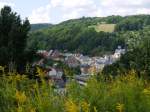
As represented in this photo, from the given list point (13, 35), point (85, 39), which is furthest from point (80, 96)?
point (85, 39)

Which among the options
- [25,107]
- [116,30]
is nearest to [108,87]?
[25,107]

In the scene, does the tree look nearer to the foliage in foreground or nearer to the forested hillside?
the foliage in foreground

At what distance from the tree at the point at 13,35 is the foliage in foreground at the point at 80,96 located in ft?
54.0

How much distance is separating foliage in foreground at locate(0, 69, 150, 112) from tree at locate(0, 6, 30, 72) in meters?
16.5

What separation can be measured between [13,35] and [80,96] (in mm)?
18996

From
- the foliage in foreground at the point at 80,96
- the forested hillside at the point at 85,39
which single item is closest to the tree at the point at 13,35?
the foliage in foreground at the point at 80,96

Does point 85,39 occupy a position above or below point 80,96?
below

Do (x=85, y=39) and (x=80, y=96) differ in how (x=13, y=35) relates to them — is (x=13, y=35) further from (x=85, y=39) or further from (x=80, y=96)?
(x=85, y=39)

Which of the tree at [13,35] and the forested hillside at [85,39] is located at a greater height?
the tree at [13,35]

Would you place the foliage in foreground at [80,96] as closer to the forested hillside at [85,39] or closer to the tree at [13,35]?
the tree at [13,35]

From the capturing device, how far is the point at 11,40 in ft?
75.9

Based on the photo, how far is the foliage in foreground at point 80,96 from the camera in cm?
423

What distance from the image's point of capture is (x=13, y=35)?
23281 mm

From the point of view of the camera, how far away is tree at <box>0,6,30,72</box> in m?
22.0
